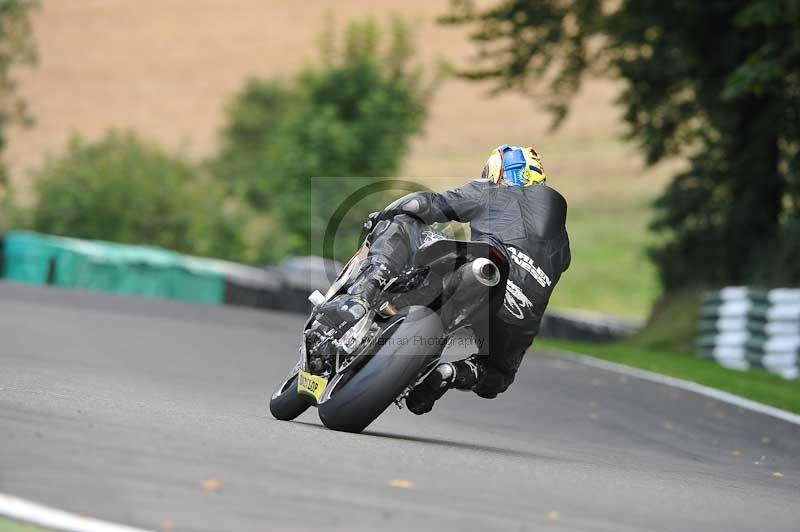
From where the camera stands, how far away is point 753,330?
20125mm

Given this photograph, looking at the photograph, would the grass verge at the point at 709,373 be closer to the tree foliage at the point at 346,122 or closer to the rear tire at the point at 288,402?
the rear tire at the point at 288,402

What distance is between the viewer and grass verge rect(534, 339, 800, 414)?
1467cm

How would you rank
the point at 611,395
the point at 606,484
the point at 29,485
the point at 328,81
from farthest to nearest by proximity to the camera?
the point at 328,81
the point at 611,395
the point at 606,484
the point at 29,485

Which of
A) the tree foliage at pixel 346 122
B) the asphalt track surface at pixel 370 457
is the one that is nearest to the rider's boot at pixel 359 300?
the asphalt track surface at pixel 370 457

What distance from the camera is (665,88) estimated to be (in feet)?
88.4

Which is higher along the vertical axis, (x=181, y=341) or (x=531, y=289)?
(x=531, y=289)

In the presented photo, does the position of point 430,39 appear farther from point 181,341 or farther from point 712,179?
point 181,341

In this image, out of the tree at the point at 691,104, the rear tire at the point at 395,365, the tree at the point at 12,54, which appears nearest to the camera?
the rear tire at the point at 395,365

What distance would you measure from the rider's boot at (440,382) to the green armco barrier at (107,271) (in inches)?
968

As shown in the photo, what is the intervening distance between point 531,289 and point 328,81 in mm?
54589

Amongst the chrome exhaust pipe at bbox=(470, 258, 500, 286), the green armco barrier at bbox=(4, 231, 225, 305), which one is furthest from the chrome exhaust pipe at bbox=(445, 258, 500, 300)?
the green armco barrier at bbox=(4, 231, 225, 305)

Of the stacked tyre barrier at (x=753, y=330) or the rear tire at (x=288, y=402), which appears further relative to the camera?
the stacked tyre barrier at (x=753, y=330)

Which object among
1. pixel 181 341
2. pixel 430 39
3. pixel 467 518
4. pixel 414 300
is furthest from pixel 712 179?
pixel 430 39

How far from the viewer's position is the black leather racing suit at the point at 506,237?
795cm
